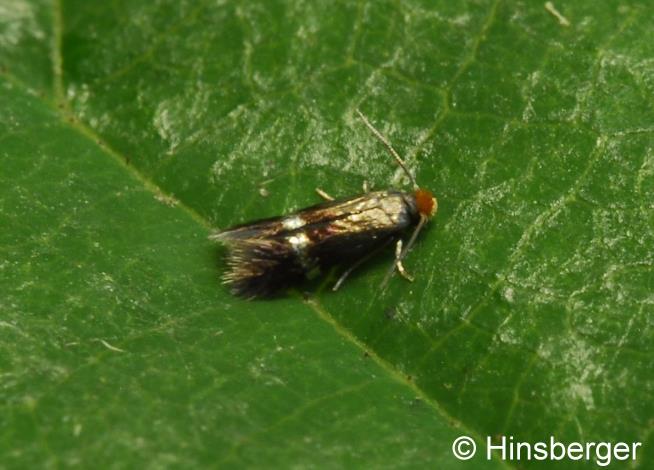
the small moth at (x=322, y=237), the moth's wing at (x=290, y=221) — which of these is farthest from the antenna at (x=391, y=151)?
the moth's wing at (x=290, y=221)

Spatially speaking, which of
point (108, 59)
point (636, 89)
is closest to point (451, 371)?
point (636, 89)

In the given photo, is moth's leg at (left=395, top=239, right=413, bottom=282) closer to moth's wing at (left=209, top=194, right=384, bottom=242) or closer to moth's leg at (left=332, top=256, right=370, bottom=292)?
moth's leg at (left=332, top=256, right=370, bottom=292)

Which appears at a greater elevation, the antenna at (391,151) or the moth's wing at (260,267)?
the antenna at (391,151)

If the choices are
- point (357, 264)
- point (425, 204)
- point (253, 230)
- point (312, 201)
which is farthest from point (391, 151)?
point (253, 230)

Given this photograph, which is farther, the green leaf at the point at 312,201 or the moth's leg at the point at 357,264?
the moth's leg at the point at 357,264

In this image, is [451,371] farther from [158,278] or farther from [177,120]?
[177,120]

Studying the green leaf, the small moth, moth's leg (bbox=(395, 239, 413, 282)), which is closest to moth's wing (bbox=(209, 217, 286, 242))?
the small moth

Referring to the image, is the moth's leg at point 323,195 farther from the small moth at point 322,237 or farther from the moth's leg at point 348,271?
the moth's leg at point 348,271

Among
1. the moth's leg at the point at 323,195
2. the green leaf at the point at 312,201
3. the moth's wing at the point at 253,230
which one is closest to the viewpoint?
the green leaf at the point at 312,201
